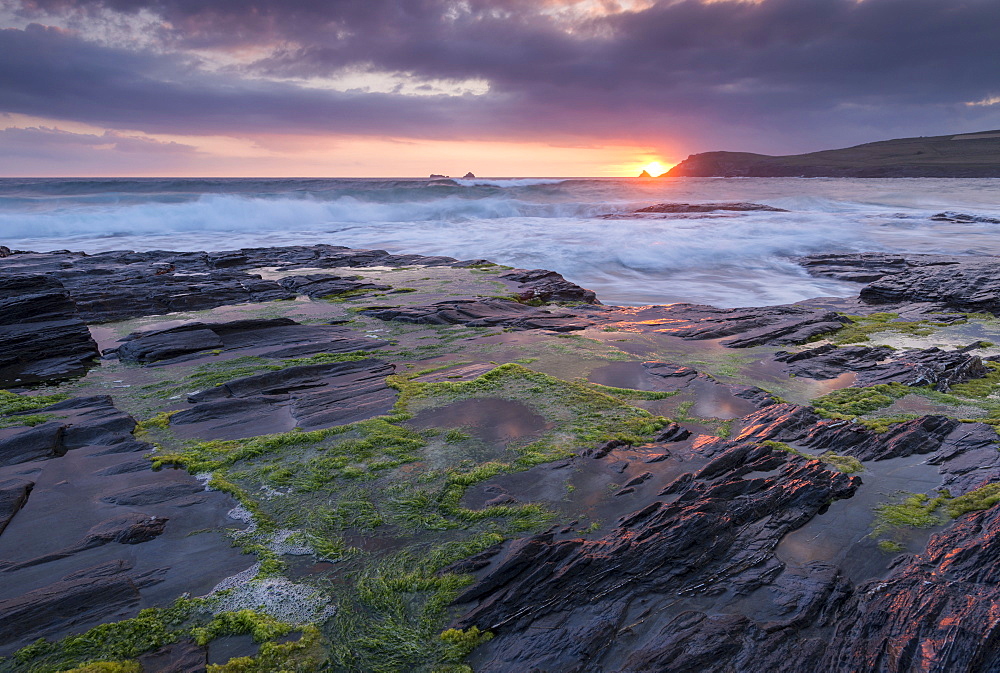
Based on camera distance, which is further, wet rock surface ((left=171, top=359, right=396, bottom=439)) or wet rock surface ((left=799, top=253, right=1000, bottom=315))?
wet rock surface ((left=799, top=253, right=1000, bottom=315))

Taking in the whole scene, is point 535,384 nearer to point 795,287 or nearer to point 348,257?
point 795,287

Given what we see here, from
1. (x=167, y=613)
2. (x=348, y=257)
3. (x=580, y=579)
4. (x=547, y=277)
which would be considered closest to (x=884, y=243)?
(x=547, y=277)

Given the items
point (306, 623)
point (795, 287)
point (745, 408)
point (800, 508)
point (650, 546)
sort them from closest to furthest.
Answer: point (306, 623)
point (650, 546)
point (800, 508)
point (745, 408)
point (795, 287)

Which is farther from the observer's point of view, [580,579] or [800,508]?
[800,508]

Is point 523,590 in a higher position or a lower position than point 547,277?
lower

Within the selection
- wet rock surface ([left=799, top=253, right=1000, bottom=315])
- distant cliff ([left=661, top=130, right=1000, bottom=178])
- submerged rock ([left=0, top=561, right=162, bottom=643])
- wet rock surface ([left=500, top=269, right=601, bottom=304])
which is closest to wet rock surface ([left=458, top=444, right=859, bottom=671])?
submerged rock ([left=0, top=561, right=162, bottom=643])

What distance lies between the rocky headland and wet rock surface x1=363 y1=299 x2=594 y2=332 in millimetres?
981

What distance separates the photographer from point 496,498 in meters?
4.32

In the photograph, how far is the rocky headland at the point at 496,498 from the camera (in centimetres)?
297

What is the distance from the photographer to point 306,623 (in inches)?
123

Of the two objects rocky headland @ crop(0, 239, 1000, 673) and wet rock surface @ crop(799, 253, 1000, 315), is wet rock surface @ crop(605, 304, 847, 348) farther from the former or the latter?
wet rock surface @ crop(799, 253, 1000, 315)

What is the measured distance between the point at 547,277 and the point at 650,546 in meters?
10.3

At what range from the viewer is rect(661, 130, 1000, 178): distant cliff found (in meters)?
83.8

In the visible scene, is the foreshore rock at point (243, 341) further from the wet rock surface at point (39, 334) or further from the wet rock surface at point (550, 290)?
the wet rock surface at point (550, 290)
